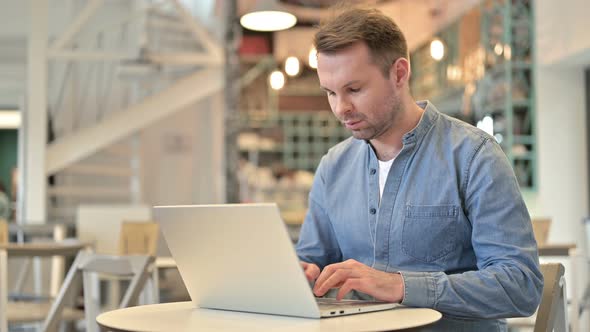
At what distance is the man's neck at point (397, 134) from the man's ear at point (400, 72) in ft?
0.24

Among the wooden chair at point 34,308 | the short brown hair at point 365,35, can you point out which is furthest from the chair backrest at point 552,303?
the wooden chair at point 34,308

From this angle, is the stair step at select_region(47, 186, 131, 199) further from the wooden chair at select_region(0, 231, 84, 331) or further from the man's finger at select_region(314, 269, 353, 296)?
the man's finger at select_region(314, 269, 353, 296)

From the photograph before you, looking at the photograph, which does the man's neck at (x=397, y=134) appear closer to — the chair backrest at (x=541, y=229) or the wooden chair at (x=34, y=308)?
the wooden chair at (x=34, y=308)

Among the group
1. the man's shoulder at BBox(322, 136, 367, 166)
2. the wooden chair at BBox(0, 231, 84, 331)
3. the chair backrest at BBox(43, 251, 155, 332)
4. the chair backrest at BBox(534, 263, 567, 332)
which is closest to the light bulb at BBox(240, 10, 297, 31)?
the wooden chair at BBox(0, 231, 84, 331)

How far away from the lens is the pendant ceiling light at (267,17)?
6594 mm

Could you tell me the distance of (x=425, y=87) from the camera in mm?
12281

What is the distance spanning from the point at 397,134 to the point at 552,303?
0.52 metres

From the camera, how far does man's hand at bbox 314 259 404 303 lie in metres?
1.61

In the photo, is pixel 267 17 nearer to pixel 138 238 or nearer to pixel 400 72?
pixel 138 238

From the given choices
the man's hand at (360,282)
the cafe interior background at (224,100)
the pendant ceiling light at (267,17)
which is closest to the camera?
the man's hand at (360,282)

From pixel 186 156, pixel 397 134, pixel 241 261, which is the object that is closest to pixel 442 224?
pixel 397 134

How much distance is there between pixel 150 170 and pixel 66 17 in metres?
2.62

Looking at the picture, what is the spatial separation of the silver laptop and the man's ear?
0.51 meters

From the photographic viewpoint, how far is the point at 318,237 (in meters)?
2.10
